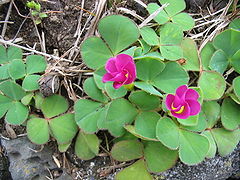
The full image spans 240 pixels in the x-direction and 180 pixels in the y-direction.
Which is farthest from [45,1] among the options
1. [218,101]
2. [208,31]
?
[218,101]

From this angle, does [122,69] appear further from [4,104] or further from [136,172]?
[4,104]

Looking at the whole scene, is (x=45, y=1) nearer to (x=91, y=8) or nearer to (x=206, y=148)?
(x=91, y=8)

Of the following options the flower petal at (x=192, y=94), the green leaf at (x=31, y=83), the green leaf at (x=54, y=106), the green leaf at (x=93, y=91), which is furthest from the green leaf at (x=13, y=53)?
the flower petal at (x=192, y=94)

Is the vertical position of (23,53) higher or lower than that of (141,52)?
lower

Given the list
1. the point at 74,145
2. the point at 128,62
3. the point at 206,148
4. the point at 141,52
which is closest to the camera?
the point at 128,62

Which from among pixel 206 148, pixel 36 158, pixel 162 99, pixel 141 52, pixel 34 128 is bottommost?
pixel 36 158

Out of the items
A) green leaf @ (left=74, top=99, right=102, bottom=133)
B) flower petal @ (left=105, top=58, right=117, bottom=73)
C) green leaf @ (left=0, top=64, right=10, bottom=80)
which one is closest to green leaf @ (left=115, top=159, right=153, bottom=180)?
green leaf @ (left=74, top=99, right=102, bottom=133)
